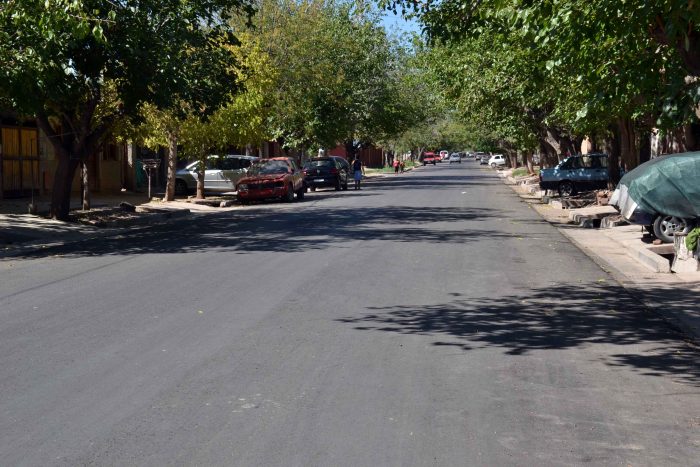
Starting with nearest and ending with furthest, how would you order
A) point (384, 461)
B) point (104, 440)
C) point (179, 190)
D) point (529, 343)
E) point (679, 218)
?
point (384, 461) → point (104, 440) → point (529, 343) → point (679, 218) → point (179, 190)

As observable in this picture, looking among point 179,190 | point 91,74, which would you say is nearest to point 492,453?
point 91,74

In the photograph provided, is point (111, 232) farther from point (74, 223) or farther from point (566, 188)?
point (566, 188)

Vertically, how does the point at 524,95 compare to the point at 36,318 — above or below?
above

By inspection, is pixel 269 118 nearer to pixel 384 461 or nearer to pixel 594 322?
pixel 594 322

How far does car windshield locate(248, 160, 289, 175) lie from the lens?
115 ft

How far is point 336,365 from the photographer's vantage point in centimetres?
814

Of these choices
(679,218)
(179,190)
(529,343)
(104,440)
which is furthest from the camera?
(179,190)

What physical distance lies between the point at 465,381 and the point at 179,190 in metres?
32.9

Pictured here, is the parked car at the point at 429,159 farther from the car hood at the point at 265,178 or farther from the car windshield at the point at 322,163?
the car hood at the point at 265,178

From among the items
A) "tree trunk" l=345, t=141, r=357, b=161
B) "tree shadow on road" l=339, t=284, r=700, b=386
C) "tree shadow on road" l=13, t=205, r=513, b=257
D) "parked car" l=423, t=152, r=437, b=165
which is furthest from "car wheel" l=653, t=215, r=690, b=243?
"parked car" l=423, t=152, r=437, b=165

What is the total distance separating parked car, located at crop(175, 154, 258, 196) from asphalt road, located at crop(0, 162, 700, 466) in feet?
75.7

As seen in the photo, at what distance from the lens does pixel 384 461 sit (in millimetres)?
5625

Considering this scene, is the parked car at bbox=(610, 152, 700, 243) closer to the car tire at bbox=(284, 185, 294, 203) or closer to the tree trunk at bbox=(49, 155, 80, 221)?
the tree trunk at bbox=(49, 155, 80, 221)

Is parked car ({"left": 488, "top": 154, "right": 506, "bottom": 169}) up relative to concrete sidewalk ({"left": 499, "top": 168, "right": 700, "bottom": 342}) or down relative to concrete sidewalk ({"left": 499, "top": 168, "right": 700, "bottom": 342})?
up
